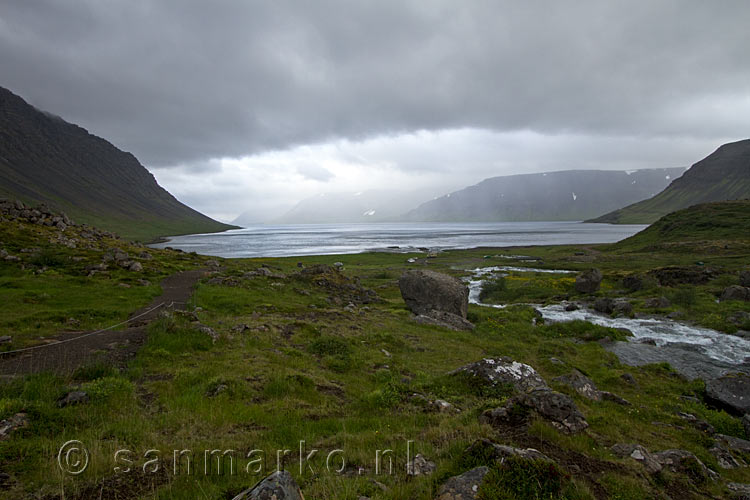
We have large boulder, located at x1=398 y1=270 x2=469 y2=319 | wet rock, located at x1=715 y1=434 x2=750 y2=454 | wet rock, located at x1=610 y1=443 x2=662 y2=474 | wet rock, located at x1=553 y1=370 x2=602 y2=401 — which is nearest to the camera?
wet rock, located at x1=610 y1=443 x2=662 y2=474

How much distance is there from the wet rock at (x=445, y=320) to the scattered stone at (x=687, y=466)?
18826 mm

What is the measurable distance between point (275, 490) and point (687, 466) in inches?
359

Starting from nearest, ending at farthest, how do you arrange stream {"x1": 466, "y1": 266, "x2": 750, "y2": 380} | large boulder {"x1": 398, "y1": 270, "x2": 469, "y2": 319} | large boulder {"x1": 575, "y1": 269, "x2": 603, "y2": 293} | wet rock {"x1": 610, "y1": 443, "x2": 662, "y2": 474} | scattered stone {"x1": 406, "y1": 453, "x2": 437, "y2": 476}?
scattered stone {"x1": 406, "y1": 453, "x2": 437, "y2": 476}, wet rock {"x1": 610, "y1": 443, "x2": 662, "y2": 474}, stream {"x1": 466, "y1": 266, "x2": 750, "y2": 380}, large boulder {"x1": 398, "y1": 270, "x2": 469, "y2": 319}, large boulder {"x1": 575, "y1": 269, "x2": 603, "y2": 293}

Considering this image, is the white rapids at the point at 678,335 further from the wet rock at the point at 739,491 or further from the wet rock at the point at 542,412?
the wet rock at the point at 542,412

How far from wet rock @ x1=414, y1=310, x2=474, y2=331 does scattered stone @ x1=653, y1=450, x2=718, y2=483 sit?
18.8 m

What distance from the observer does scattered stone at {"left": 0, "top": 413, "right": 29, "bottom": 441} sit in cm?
660

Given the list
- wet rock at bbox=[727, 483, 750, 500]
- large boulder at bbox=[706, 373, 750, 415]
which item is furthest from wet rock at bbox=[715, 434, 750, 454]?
wet rock at bbox=[727, 483, 750, 500]

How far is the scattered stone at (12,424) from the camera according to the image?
6.60m

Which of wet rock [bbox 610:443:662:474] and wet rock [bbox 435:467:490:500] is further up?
wet rock [bbox 435:467:490:500]

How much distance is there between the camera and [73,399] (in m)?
8.47

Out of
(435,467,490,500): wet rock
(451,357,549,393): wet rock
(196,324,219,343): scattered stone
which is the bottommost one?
(451,357,549,393): wet rock

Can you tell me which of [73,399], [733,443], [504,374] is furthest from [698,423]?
[73,399]

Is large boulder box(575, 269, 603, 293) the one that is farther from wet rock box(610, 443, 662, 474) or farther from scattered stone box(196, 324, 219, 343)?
scattered stone box(196, 324, 219, 343)

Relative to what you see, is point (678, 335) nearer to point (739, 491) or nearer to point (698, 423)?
point (698, 423)
